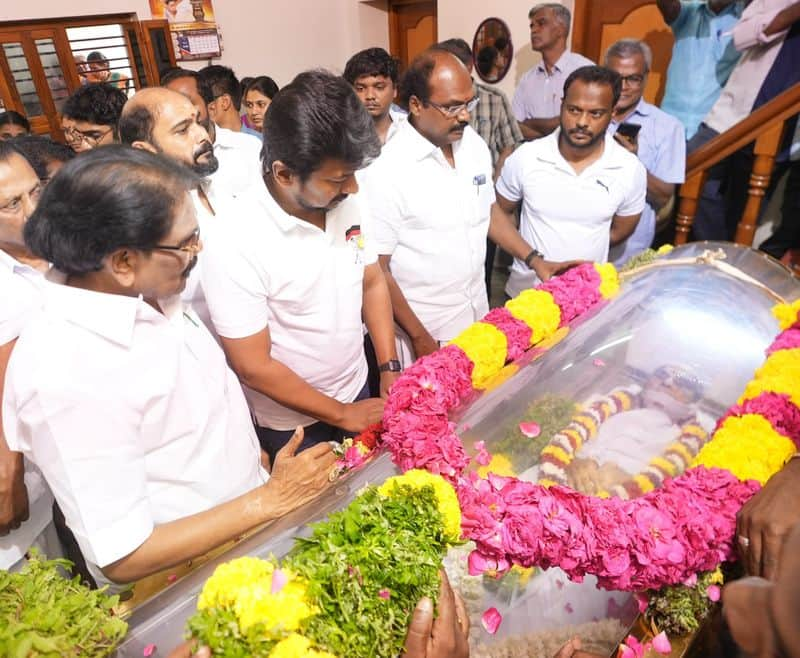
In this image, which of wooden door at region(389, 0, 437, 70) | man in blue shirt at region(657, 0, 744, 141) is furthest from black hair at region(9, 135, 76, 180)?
wooden door at region(389, 0, 437, 70)

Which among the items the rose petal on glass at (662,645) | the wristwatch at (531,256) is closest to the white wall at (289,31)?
the wristwatch at (531,256)

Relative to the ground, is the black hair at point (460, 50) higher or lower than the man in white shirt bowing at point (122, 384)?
higher

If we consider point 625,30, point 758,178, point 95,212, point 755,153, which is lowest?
point 758,178

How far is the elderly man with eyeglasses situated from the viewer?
336 cm

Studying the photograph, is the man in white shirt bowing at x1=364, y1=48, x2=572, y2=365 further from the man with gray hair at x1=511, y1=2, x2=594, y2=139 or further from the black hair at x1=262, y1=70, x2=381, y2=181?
the man with gray hair at x1=511, y1=2, x2=594, y2=139

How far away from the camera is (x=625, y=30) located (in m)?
5.82

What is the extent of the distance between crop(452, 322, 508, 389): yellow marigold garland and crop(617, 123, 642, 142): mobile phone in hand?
2468mm

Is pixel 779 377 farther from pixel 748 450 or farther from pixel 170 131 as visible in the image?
pixel 170 131

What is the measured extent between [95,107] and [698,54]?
15.7 ft

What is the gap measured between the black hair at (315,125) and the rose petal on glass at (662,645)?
175 centimetres

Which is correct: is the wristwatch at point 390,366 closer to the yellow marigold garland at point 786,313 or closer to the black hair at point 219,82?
the yellow marigold garland at point 786,313

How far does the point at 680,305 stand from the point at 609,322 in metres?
0.35

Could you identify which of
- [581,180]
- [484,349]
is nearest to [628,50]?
[581,180]

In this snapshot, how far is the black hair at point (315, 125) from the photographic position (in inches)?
70.3
